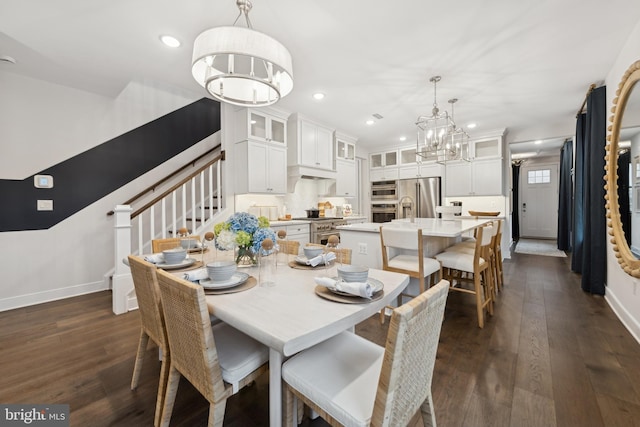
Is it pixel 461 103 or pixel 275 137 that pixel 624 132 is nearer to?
pixel 461 103

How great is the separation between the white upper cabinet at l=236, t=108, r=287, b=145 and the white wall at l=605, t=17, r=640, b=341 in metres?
3.82

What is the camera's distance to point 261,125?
4.07 metres

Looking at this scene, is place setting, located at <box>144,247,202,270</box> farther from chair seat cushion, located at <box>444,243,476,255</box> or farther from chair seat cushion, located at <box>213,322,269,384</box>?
chair seat cushion, located at <box>444,243,476,255</box>

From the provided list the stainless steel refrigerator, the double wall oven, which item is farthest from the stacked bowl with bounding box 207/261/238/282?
the double wall oven

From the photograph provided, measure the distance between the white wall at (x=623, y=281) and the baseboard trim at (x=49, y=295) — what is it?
5.70 m

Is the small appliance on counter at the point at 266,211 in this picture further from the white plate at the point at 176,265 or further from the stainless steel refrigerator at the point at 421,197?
the stainless steel refrigerator at the point at 421,197

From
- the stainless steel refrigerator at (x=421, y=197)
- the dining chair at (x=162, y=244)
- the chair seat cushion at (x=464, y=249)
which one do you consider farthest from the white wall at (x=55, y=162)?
the stainless steel refrigerator at (x=421, y=197)

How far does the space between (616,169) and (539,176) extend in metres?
6.65

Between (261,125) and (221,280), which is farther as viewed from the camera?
(261,125)

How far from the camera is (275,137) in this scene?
170 inches

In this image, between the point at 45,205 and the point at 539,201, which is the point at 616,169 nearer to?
the point at 45,205

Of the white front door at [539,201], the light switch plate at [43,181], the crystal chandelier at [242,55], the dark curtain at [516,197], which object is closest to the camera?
the crystal chandelier at [242,55]

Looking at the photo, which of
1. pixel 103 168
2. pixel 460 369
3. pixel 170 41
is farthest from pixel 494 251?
pixel 103 168

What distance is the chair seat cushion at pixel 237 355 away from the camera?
3.73ft
